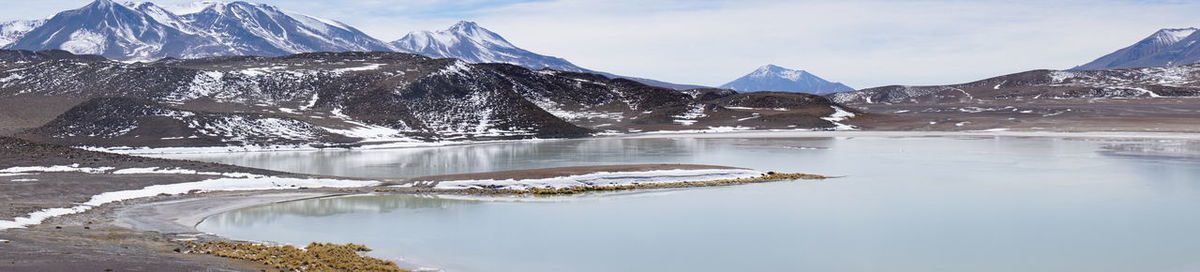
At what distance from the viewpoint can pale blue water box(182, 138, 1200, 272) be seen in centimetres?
2538

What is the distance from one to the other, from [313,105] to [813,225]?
107341 mm

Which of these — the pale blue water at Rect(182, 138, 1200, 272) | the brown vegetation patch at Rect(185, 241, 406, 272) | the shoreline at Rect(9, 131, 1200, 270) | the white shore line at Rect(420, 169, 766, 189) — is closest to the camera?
the brown vegetation patch at Rect(185, 241, 406, 272)

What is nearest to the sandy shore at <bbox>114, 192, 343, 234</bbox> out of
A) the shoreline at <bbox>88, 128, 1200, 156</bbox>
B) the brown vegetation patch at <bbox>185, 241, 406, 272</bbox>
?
the brown vegetation patch at <bbox>185, 241, 406, 272</bbox>

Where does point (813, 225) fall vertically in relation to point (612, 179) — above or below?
below

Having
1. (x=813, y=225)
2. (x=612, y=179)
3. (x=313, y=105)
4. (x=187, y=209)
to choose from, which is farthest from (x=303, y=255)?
(x=313, y=105)

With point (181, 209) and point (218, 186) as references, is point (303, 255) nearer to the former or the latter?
point (181, 209)

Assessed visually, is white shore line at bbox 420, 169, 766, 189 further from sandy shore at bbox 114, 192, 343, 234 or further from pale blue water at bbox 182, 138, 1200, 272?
sandy shore at bbox 114, 192, 343, 234

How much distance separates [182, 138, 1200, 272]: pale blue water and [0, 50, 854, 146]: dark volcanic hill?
39.4 metres

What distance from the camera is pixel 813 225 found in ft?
107

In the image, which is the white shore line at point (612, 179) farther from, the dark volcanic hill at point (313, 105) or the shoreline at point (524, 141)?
the dark volcanic hill at point (313, 105)

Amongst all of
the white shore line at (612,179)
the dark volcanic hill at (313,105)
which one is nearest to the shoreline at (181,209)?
the white shore line at (612,179)

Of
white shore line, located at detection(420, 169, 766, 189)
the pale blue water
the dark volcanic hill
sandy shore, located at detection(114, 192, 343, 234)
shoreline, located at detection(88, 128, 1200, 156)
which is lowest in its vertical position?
the pale blue water

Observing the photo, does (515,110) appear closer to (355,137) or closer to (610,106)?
(355,137)

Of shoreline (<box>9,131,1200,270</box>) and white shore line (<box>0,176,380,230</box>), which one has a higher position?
white shore line (<box>0,176,380,230</box>)
